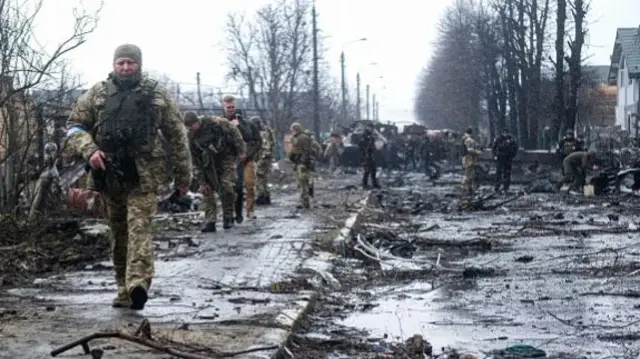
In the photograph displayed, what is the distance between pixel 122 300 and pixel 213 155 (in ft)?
23.8

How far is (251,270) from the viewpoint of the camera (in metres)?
10.6

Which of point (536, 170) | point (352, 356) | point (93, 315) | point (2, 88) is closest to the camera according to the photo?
point (352, 356)

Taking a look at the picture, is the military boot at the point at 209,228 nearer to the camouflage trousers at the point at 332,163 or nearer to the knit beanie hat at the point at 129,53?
the knit beanie hat at the point at 129,53

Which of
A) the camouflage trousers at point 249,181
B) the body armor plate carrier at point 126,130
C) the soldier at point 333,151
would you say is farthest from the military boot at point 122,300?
the soldier at point 333,151

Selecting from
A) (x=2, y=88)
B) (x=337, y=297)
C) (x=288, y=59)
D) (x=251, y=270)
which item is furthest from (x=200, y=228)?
(x=288, y=59)

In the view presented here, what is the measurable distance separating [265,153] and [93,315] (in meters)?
13.0

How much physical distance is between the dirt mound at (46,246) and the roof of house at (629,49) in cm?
4825

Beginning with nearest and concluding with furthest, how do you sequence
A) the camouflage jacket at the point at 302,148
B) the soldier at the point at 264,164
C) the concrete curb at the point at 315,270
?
the concrete curb at the point at 315,270 → the camouflage jacket at the point at 302,148 → the soldier at the point at 264,164

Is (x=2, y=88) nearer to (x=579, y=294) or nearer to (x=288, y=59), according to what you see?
(x=579, y=294)

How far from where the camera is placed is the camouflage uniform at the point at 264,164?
20422mm

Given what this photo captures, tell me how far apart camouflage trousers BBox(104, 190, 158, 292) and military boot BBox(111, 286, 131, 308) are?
0.05ft

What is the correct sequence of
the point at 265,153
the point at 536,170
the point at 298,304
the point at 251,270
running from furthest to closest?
the point at 536,170 → the point at 265,153 → the point at 251,270 → the point at 298,304

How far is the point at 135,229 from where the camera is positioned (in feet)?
25.3

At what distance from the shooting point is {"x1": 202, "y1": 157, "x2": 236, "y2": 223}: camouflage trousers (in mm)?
15039
